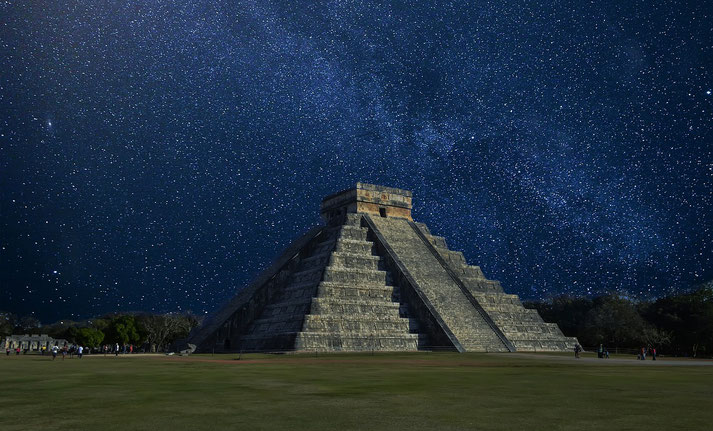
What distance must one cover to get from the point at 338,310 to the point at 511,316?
52.7ft

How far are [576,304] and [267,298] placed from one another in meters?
45.6

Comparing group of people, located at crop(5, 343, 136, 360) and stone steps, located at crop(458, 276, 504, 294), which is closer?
group of people, located at crop(5, 343, 136, 360)

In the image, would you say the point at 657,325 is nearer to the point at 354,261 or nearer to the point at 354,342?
the point at 354,261

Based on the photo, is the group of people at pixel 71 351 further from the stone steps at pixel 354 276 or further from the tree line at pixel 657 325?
the tree line at pixel 657 325

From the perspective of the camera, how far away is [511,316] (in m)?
47.7

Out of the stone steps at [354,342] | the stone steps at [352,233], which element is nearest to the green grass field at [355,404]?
the stone steps at [354,342]

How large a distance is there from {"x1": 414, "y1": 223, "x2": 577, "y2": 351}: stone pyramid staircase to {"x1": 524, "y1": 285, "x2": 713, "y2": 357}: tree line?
18.0m

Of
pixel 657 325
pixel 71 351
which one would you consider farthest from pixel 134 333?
pixel 657 325

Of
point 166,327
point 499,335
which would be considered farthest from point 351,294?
point 166,327

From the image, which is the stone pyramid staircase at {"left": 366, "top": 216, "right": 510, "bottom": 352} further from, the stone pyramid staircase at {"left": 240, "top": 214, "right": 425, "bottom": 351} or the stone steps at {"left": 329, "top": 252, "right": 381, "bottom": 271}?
the stone steps at {"left": 329, "top": 252, "right": 381, "bottom": 271}

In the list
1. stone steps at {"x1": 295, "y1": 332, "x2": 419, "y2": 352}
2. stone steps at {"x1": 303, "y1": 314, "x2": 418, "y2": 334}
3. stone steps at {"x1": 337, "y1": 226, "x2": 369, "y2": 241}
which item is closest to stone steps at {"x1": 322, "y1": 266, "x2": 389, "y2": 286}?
stone steps at {"x1": 303, "y1": 314, "x2": 418, "y2": 334}

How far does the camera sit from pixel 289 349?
1444 inches

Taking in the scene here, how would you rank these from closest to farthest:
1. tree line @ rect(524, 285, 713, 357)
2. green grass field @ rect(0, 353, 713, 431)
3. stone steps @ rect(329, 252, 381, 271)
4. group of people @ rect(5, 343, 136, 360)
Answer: green grass field @ rect(0, 353, 713, 431)
group of people @ rect(5, 343, 136, 360)
stone steps @ rect(329, 252, 381, 271)
tree line @ rect(524, 285, 713, 357)

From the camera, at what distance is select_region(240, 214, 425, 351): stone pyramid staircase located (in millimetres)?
38312
